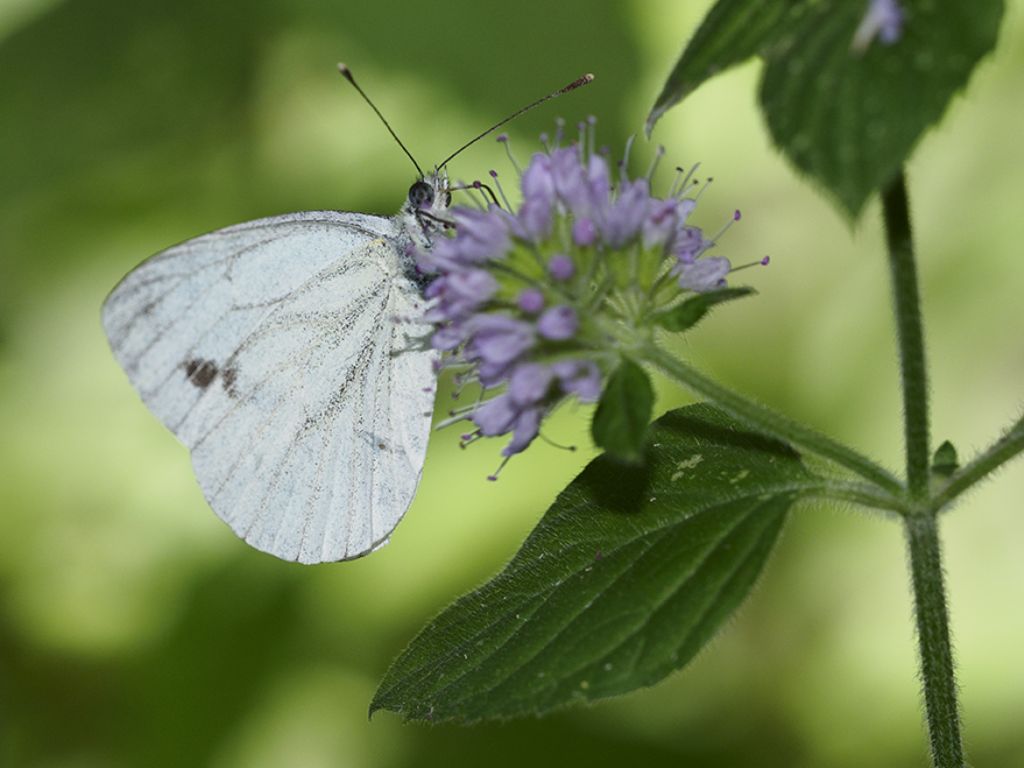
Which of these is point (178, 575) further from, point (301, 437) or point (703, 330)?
point (703, 330)

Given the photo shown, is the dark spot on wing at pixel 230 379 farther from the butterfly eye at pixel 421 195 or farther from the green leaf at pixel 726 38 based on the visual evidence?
the green leaf at pixel 726 38

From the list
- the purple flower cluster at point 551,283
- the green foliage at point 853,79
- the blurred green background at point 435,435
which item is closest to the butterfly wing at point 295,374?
the purple flower cluster at point 551,283

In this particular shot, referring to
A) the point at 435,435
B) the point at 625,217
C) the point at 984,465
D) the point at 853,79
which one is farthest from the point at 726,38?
the point at 435,435

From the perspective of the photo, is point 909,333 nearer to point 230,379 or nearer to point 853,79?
point 853,79

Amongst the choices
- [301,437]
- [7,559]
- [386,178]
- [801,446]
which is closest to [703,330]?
[386,178]

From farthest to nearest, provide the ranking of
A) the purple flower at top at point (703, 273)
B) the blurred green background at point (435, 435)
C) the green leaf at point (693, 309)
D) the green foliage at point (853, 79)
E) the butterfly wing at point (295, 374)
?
the blurred green background at point (435, 435) → the butterfly wing at point (295, 374) → the purple flower at top at point (703, 273) → the green leaf at point (693, 309) → the green foliage at point (853, 79)

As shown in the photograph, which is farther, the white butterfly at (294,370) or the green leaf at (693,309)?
the white butterfly at (294,370)
